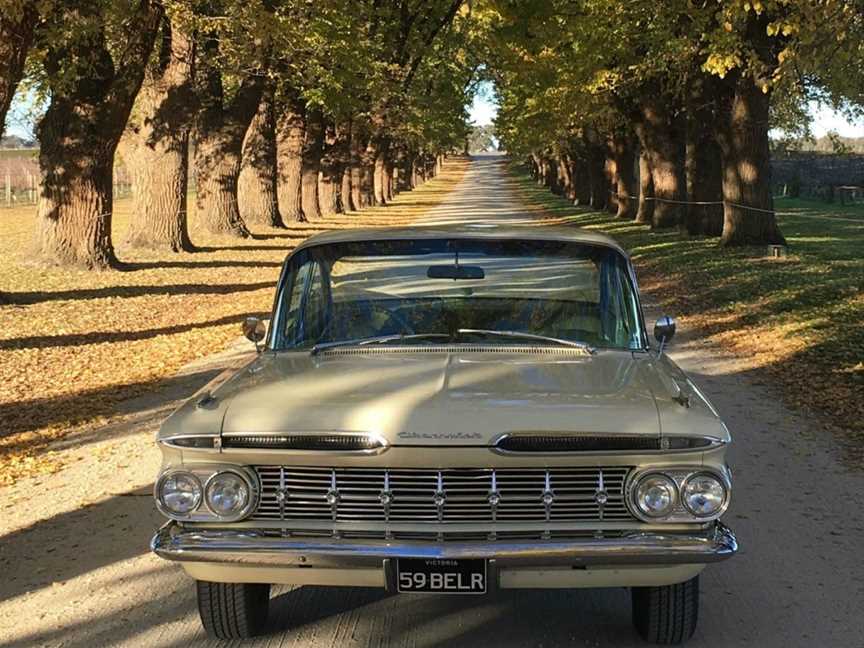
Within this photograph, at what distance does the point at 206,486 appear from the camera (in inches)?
143

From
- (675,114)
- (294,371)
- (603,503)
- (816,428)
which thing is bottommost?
(816,428)

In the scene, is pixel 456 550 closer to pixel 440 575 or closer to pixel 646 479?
pixel 440 575

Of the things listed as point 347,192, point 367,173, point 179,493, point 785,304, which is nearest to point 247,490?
point 179,493

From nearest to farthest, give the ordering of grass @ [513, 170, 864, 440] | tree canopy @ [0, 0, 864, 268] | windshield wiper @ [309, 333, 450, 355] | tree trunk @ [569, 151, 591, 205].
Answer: windshield wiper @ [309, 333, 450, 355] → grass @ [513, 170, 864, 440] → tree canopy @ [0, 0, 864, 268] → tree trunk @ [569, 151, 591, 205]

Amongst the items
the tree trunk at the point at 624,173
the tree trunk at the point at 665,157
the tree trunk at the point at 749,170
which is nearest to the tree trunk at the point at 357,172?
the tree trunk at the point at 624,173

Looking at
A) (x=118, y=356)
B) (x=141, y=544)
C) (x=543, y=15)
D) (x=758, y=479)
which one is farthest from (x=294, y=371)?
(x=543, y=15)

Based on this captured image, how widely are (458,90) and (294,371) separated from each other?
46104mm

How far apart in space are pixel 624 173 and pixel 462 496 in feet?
124

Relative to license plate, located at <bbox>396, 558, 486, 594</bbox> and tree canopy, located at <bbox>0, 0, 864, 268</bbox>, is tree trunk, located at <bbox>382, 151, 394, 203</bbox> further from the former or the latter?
license plate, located at <bbox>396, 558, 486, 594</bbox>

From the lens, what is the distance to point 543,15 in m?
24.9

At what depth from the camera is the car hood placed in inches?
139

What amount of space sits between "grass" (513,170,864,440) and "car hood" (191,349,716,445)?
4.53 m

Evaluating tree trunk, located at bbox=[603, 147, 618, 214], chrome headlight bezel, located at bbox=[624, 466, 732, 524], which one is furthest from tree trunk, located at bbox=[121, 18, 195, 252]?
tree trunk, located at bbox=[603, 147, 618, 214]

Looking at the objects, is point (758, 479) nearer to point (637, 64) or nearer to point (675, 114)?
point (637, 64)
